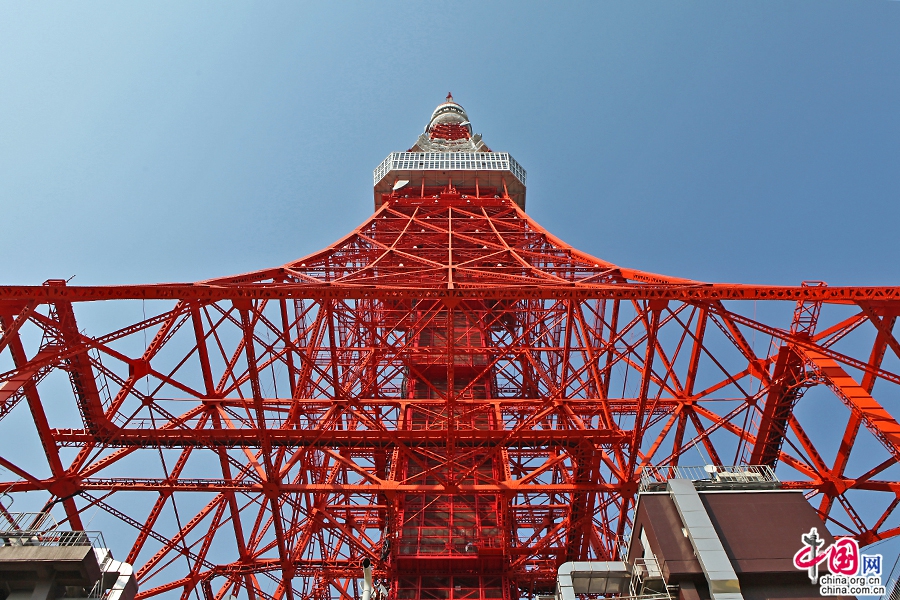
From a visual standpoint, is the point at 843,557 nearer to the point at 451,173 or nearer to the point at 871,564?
the point at 871,564

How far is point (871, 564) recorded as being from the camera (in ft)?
41.1

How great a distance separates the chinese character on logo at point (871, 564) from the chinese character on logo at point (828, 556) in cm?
3

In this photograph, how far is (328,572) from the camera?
66.9ft

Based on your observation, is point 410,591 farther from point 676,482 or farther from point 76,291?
point 76,291

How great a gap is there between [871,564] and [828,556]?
3.10ft

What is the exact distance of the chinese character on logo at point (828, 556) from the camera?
12.0 meters

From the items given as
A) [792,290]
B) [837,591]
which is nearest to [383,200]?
[792,290]

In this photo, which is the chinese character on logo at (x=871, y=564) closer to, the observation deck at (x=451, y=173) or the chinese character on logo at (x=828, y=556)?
the chinese character on logo at (x=828, y=556)

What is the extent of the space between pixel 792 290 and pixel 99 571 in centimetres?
1517

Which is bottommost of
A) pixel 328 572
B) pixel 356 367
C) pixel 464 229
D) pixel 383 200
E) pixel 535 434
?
pixel 328 572
